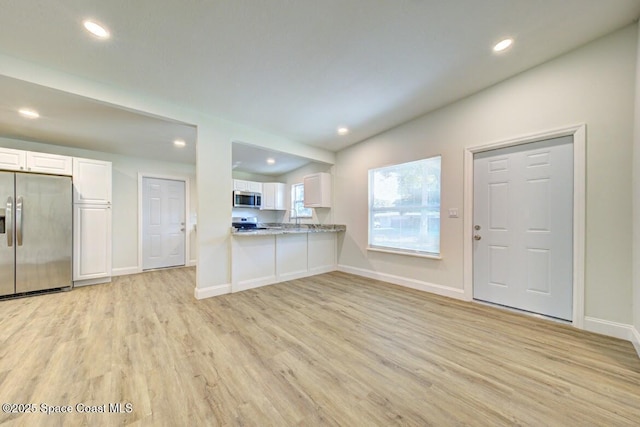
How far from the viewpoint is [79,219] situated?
3.85 meters

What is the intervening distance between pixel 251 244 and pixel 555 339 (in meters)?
3.67

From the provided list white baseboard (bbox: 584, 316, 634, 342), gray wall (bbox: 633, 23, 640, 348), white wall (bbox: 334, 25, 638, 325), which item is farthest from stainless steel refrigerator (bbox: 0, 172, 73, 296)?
gray wall (bbox: 633, 23, 640, 348)

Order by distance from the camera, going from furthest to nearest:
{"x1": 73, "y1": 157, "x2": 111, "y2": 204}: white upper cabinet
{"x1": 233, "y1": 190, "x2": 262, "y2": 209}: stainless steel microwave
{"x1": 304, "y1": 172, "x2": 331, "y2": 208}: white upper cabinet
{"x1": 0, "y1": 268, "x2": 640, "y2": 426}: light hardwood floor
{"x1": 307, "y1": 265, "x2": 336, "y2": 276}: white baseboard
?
{"x1": 233, "y1": 190, "x2": 262, "y2": 209}: stainless steel microwave → {"x1": 304, "y1": 172, "x2": 331, "y2": 208}: white upper cabinet → {"x1": 307, "y1": 265, "x2": 336, "y2": 276}: white baseboard → {"x1": 73, "y1": 157, "x2": 111, "y2": 204}: white upper cabinet → {"x1": 0, "y1": 268, "x2": 640, "y2": 426}: light hardwood floor

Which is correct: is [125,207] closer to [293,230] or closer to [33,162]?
[33,162]

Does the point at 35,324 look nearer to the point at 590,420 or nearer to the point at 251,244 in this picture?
the point at 251,244

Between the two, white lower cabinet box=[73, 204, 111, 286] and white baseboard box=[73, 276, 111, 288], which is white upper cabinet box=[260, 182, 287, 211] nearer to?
white lower cabinet box=[73, 204, 111, 286]

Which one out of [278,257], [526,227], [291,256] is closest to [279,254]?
[278,257]

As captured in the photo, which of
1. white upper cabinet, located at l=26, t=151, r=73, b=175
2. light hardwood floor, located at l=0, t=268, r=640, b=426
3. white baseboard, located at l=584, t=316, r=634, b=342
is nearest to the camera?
light hardwood floor, located at l=0, t=268, r=640, b=426

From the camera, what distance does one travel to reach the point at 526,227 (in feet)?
8.96

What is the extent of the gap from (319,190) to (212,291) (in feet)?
9.11

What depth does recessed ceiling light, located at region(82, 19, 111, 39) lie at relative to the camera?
1.79 meters

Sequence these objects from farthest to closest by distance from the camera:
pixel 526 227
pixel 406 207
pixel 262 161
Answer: pixel 262 161, pixel 406 207, pixel 526 227

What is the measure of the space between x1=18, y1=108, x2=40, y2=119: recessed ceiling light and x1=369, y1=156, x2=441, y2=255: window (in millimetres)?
4781

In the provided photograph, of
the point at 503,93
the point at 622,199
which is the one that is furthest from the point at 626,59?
the point at 622,199
